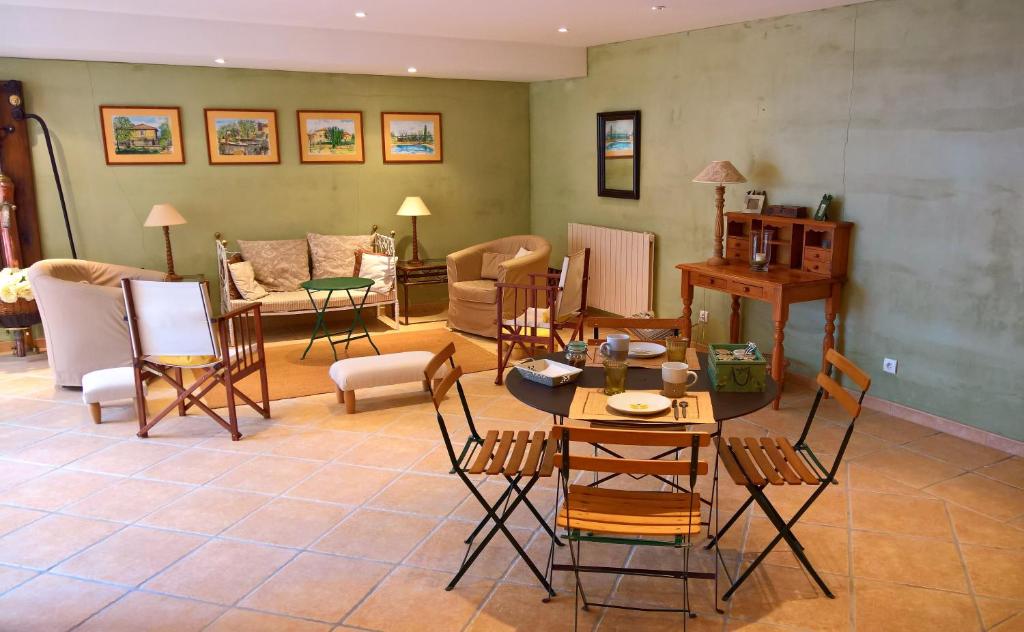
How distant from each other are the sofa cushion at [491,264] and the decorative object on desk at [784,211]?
2847mm

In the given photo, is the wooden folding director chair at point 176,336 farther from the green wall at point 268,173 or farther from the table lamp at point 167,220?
the green wall at point 268,173

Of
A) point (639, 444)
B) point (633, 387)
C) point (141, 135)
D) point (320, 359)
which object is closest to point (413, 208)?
point (320, 359)

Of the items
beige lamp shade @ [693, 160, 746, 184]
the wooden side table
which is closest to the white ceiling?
beige lamp shade @ [693, 160, 746, 184]

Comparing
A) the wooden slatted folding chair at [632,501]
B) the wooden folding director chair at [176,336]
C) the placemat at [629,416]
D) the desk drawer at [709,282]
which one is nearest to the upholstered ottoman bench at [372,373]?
the wooden folding director chair at [176,336]

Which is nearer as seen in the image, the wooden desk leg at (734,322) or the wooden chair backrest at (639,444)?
the wooden chair backrest at (639,444)

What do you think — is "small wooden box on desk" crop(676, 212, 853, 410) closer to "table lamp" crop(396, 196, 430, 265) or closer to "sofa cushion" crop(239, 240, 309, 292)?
"table lamp" crop(396, 196, 430, 265)

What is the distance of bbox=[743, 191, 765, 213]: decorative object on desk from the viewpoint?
563 centimetres

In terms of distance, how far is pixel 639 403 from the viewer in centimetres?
295

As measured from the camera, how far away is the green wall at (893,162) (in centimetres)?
421

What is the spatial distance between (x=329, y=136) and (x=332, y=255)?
4.00ft

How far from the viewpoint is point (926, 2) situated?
174 inches

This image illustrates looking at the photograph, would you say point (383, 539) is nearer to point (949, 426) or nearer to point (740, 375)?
point (740, 375)

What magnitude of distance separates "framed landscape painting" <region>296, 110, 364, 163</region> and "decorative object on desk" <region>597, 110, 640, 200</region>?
249 centimetres

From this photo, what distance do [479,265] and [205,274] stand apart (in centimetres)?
267
